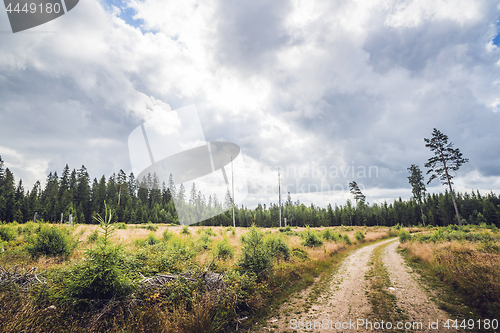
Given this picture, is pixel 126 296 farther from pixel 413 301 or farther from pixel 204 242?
pixel 204 242

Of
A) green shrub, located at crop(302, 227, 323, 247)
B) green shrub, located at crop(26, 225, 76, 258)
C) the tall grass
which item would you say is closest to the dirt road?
the tall grass

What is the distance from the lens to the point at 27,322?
146 inches

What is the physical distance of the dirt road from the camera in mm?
4926

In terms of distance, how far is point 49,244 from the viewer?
9172 millimetres

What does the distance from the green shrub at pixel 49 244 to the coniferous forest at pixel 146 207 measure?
2754 cm

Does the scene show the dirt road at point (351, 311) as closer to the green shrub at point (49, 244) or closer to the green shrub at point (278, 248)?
the green shrub at point (278, 248)

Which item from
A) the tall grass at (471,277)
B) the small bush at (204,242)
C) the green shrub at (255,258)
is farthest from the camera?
the small bush at (204,242)

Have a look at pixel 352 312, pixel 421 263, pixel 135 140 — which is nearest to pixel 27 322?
pixel 135 140

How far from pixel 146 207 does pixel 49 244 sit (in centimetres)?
5212

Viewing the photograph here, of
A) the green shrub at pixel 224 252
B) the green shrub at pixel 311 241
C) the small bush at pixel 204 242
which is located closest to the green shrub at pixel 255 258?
the green shrub at pixel 224 252

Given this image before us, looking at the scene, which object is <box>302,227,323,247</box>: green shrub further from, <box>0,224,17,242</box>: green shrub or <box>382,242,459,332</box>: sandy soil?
<box>0,224,17,242</box>: green shrub

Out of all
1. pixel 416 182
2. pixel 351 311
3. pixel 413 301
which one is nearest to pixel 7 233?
pixel 351 311

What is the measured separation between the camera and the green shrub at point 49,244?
356 inches

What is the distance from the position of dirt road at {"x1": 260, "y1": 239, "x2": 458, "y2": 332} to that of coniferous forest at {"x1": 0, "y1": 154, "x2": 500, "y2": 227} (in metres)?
33.6
